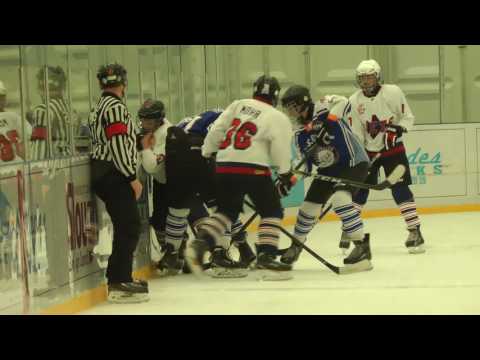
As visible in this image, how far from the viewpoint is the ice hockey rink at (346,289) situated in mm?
5078

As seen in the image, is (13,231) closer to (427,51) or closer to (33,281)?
(33,281)

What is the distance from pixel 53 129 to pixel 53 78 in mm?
258

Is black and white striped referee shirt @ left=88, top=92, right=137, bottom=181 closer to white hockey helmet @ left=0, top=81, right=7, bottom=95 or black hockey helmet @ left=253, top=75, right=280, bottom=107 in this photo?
white hockey helmet @ left=0, top=81, right=7, bottom=95

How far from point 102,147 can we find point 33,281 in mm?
931

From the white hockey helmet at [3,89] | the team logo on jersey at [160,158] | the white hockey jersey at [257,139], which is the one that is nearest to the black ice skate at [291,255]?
the white hockey jersey at [257,139]

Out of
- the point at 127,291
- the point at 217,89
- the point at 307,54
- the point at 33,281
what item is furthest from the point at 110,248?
the point at 307,54

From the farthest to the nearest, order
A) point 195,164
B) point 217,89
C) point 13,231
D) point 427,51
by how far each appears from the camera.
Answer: point 427,51
point 217,89
point 195,164
point 13,231

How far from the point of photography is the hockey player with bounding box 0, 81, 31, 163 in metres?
4.62

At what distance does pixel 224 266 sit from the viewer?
20.6 ft

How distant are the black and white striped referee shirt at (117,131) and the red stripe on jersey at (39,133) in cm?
33

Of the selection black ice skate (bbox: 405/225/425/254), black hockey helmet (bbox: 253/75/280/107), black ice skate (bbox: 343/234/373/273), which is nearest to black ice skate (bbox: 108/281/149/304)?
black hockey helmet (bbox: 253/75/280/107)

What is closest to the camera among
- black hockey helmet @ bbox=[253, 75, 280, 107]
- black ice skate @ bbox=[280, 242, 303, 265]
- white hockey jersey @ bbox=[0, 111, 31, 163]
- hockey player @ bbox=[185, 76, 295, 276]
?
white hockey jersey @ bbox=[0, 111, 31, 163]

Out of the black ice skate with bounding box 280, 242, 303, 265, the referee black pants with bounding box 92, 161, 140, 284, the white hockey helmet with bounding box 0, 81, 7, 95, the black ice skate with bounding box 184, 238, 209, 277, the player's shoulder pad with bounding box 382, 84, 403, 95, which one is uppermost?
the player's shoulder pad with bounding box 382, 84, 403, 95

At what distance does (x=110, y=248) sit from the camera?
19.2ft
